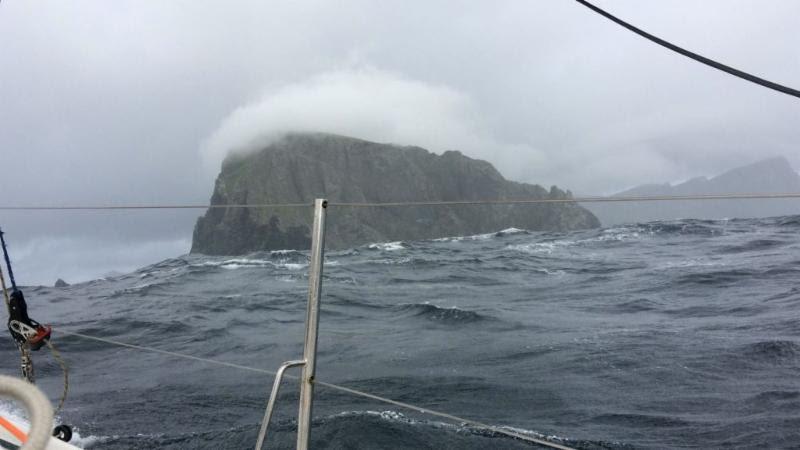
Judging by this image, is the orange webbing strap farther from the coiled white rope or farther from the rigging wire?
the rigging wire

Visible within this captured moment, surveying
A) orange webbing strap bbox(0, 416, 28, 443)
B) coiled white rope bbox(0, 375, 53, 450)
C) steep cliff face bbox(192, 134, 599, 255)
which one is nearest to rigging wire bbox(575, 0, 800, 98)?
coiled white rope bbox(0, 375, 53, 450)

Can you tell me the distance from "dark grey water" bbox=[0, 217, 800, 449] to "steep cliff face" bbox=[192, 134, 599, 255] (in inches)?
3864

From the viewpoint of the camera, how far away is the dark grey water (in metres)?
6.39

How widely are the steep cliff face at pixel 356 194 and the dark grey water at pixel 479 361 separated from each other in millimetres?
98157

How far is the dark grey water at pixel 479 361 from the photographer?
21.0 ft

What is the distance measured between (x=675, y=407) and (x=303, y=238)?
10870cm

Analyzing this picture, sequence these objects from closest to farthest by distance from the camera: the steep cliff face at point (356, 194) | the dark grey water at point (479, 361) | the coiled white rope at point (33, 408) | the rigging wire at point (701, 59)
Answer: the coiled white rope at point (33, 408) < the rigging wire at point (701, 59) < the dark grey water at point (479, 361) < the steep cliff face at point (356, 194)

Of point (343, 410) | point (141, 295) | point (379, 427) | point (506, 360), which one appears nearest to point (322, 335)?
point (506, 360)

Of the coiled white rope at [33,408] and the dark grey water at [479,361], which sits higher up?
the coiled white rope at [33,408]

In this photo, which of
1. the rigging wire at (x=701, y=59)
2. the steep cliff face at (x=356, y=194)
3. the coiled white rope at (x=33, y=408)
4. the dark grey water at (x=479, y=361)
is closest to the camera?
the coiled white rope at (x=33, y=408)

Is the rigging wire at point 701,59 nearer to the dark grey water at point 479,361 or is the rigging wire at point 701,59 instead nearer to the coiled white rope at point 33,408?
the coiled white rope at point 33,408

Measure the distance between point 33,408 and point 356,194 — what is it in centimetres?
13780

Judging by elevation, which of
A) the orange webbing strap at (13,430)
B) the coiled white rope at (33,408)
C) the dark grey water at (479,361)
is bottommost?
the dark grey water at (479,361)

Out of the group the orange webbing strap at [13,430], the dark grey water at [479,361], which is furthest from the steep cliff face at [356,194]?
the orange webbing strap at [13,430]
